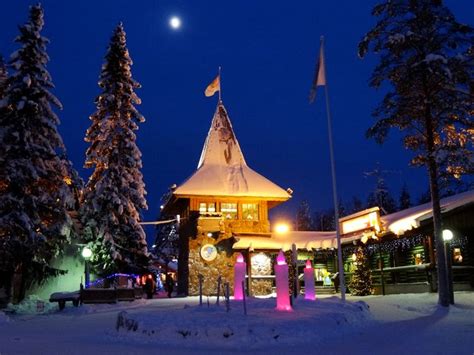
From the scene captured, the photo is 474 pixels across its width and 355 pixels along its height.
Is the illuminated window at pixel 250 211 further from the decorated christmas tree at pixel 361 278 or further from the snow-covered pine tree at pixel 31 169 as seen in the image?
the snow-covered pine tree at pixel 31 169

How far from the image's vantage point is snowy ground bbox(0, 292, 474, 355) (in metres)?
9.91

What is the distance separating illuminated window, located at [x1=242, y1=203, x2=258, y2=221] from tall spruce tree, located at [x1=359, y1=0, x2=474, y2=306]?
1354 cm

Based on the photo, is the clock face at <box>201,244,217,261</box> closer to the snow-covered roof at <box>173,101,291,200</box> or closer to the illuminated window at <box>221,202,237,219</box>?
the illuminated window at <box>221,202,237,219</box>

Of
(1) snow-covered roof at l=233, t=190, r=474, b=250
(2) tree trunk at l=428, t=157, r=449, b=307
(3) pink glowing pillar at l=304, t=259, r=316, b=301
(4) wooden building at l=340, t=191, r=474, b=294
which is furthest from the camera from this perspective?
(1) snow-covered roof at l=233, t=190, r=474, b=250

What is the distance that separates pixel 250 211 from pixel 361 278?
29.2ft

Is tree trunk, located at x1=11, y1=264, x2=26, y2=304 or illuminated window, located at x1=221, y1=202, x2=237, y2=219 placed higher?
illuminated window, located at x1=221, y1=202, x2=237, y2=219

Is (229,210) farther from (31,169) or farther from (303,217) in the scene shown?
(303,217)

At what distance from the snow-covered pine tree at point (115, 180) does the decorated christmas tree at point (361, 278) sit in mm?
12968

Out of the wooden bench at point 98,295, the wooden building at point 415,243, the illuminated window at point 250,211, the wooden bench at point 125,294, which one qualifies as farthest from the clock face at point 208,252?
the wooden bench at point 98,295

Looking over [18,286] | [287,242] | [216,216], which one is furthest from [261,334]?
[18,286]

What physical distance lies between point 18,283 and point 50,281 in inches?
174

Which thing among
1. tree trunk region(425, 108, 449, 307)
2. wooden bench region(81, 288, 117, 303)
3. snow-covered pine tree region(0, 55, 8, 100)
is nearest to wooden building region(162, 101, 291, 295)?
wooden bench region(81, 288, 117, 303)

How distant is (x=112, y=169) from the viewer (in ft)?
101

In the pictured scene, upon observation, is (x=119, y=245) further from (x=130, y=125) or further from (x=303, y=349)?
(x=303, y=349)
